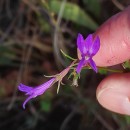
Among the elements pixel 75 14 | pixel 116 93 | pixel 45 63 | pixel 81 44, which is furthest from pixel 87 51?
pixel 45 63

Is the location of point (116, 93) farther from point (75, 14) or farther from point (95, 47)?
point (75, 14)

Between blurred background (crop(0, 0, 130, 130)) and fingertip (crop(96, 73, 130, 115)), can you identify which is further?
blurred background (crop(0, 0, 130, 130))

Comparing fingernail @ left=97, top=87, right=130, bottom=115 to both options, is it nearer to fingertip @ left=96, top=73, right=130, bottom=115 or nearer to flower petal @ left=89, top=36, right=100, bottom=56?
fingertip @ left=96, top=73, right=130, bottom=115

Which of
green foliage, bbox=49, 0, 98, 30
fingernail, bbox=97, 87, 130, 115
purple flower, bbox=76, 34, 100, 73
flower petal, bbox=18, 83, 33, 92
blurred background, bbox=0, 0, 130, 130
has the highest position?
purple flower, bbox=76, 34, 100, 73

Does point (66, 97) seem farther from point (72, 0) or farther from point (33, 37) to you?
point (72, 0)

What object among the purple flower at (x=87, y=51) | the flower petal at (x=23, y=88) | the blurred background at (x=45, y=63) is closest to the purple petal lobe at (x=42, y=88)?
the flower petal at (x=23, y=88)

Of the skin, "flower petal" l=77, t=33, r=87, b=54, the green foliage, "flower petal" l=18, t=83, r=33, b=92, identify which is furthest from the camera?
the green foliage

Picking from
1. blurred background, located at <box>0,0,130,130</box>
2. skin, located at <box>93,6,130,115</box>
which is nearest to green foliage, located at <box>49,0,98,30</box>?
blurred background, located at <box>0,0,130,130</box>
